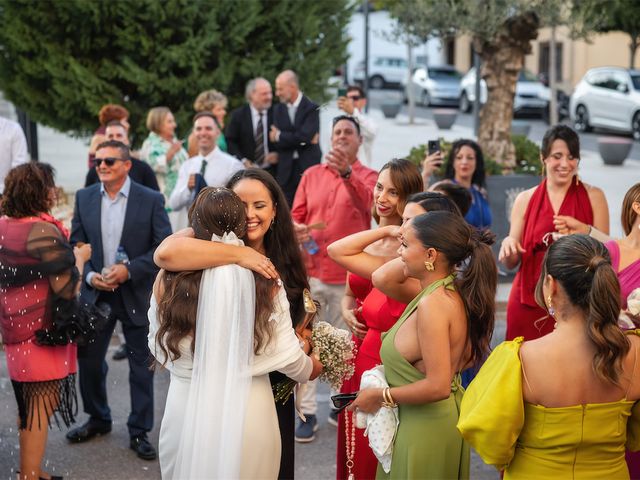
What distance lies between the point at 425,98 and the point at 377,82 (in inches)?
431

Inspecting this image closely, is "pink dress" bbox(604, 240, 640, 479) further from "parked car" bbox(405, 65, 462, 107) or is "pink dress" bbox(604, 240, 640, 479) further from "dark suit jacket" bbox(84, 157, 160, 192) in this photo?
"parked car" bbox(405, 65, 462, 107)

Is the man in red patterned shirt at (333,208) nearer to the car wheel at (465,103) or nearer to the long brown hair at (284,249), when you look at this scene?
the long brown hair at (284,249)

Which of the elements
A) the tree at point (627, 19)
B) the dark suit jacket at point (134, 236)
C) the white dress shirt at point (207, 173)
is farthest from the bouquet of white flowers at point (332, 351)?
the tree at point (627, 19)

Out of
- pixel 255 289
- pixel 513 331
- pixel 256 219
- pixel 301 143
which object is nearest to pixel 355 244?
pixel 256 219

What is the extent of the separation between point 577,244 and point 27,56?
12.3 m

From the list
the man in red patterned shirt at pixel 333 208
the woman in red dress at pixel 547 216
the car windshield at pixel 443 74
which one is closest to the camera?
the woman in red dress at pixel 547 216

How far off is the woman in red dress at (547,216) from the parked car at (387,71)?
4171 cm

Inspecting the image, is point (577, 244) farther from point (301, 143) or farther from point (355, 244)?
point (301, 143)

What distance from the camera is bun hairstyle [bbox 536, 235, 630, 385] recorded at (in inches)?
127

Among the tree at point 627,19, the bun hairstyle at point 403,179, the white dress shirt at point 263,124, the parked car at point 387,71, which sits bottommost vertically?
the bun hairstyle at point 403,179

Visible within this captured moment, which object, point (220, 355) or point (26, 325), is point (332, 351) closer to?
point (220, 355)

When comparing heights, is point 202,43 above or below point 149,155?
above

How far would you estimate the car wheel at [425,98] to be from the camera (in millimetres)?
37281

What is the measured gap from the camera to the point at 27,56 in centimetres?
1405
